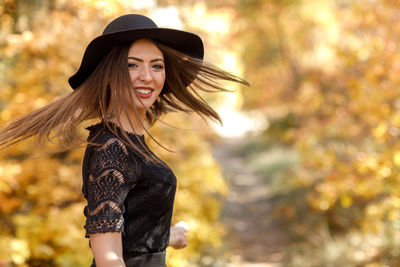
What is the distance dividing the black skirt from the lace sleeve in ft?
0.92

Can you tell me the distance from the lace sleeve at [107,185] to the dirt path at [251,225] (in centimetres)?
491

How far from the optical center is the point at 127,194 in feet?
5.69

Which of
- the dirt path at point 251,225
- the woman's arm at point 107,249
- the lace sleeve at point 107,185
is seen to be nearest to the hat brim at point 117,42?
the lace sleeve at point 107,185

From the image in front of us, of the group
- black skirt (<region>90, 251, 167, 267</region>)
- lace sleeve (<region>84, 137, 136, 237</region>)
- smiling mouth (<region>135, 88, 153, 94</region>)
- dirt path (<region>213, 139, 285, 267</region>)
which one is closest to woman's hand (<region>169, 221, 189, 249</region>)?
black skirt (<region>90, 251, 167, 267</region>)

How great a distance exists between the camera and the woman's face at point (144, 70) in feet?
6.11

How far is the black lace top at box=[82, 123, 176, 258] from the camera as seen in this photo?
160cm

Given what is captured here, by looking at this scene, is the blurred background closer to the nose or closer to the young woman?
the young woman

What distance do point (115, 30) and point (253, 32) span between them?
1335 cm

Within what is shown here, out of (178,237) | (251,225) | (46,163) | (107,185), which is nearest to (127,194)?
(107,185)

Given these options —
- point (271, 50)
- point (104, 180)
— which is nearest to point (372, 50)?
point (104, 180)

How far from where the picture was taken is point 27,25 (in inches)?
177

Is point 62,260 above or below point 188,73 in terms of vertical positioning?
below

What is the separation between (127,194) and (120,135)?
0.23 m

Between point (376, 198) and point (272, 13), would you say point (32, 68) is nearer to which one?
point (376, 198)
